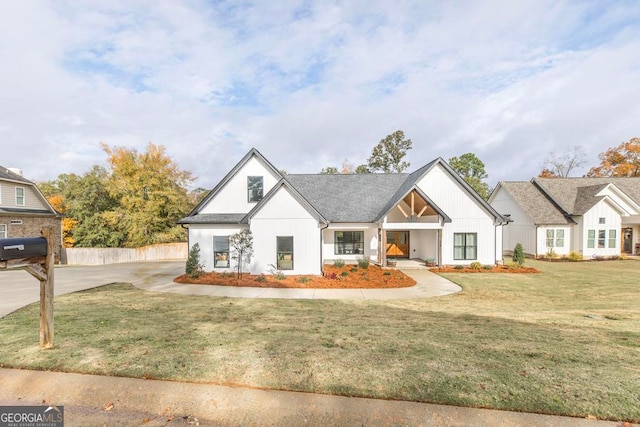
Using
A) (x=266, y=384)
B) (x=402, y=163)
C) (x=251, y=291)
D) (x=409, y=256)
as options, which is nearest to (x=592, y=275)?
(x=409, y=256)

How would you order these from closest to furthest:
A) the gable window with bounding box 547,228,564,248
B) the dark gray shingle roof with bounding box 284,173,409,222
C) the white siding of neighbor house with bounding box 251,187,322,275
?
the white siding of neighbor house with bounding box 251,187,322,275 < the dark gray shingle roof with bounding box 284,173,409,222 < the gable window with bounding box 547,228,564,248

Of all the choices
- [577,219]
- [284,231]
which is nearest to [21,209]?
[284,231]

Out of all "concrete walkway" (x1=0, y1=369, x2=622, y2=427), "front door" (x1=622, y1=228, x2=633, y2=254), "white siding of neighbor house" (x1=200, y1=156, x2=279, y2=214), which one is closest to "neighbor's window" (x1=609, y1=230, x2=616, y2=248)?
"front door" (x1=622, y1=228, x2=633, y2=254)

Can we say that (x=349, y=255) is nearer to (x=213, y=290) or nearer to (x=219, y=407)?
(x=213, y=290)

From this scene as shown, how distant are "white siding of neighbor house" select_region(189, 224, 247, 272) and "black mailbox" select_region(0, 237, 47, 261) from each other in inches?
406

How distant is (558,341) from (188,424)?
7.11m

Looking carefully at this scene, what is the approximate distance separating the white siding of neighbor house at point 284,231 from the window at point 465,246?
9.45m

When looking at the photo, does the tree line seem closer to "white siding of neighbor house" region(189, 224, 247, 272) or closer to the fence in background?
the fence in background

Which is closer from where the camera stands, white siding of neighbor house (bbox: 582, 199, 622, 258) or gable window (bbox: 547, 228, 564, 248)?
white siding of neighbor house (bbox: 582, 199, 622, 258)

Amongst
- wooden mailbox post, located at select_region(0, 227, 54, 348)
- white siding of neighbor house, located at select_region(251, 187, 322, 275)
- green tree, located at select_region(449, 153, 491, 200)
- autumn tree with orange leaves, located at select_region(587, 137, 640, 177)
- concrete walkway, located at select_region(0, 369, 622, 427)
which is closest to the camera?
concrete walkway, located at select_region(0, 369, 622, 427)

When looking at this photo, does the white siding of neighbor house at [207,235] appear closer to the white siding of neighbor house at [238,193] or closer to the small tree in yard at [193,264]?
the small tree in yard at [193,264]

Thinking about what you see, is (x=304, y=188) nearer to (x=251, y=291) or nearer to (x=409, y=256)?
(x=409, y=256)

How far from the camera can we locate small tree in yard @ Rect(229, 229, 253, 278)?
14.7 meters

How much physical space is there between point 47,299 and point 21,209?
1006 inches
